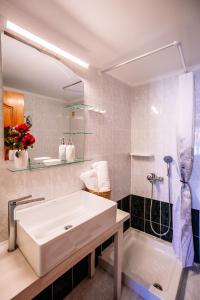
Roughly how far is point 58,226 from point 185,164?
1.36 metres

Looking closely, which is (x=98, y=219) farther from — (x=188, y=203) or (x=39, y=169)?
(x=188, y=203)

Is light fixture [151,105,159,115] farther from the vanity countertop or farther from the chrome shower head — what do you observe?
the vanity countertop

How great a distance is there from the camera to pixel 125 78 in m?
2.00

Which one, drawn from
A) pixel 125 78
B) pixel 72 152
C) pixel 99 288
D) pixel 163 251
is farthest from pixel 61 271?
pixel 125 78

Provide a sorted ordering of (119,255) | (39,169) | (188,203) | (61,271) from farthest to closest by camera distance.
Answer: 1. (188,203)
2. (119,255)
3. (39,169)
4. (61,271)

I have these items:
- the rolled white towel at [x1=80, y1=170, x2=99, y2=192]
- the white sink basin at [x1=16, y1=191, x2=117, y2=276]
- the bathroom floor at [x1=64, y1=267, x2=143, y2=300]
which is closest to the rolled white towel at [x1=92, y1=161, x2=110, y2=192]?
the rolled white towel at [x1=80, y1=170, x2=99, y2=192]

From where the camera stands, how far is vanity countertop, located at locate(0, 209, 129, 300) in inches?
27.8

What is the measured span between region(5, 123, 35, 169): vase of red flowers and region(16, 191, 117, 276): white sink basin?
359 millimetres

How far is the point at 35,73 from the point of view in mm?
1254

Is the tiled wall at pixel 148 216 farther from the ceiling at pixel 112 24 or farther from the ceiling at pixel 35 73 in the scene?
the ceiling at pixel 112 24

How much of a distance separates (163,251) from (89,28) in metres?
2.44

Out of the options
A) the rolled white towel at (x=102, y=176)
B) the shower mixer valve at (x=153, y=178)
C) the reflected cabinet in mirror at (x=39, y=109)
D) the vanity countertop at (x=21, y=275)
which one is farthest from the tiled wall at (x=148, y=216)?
the vanity countertop at (x=21, y=275)

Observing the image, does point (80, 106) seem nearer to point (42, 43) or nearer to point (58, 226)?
point (42, 43)

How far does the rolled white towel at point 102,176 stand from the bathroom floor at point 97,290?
3.19 ft
